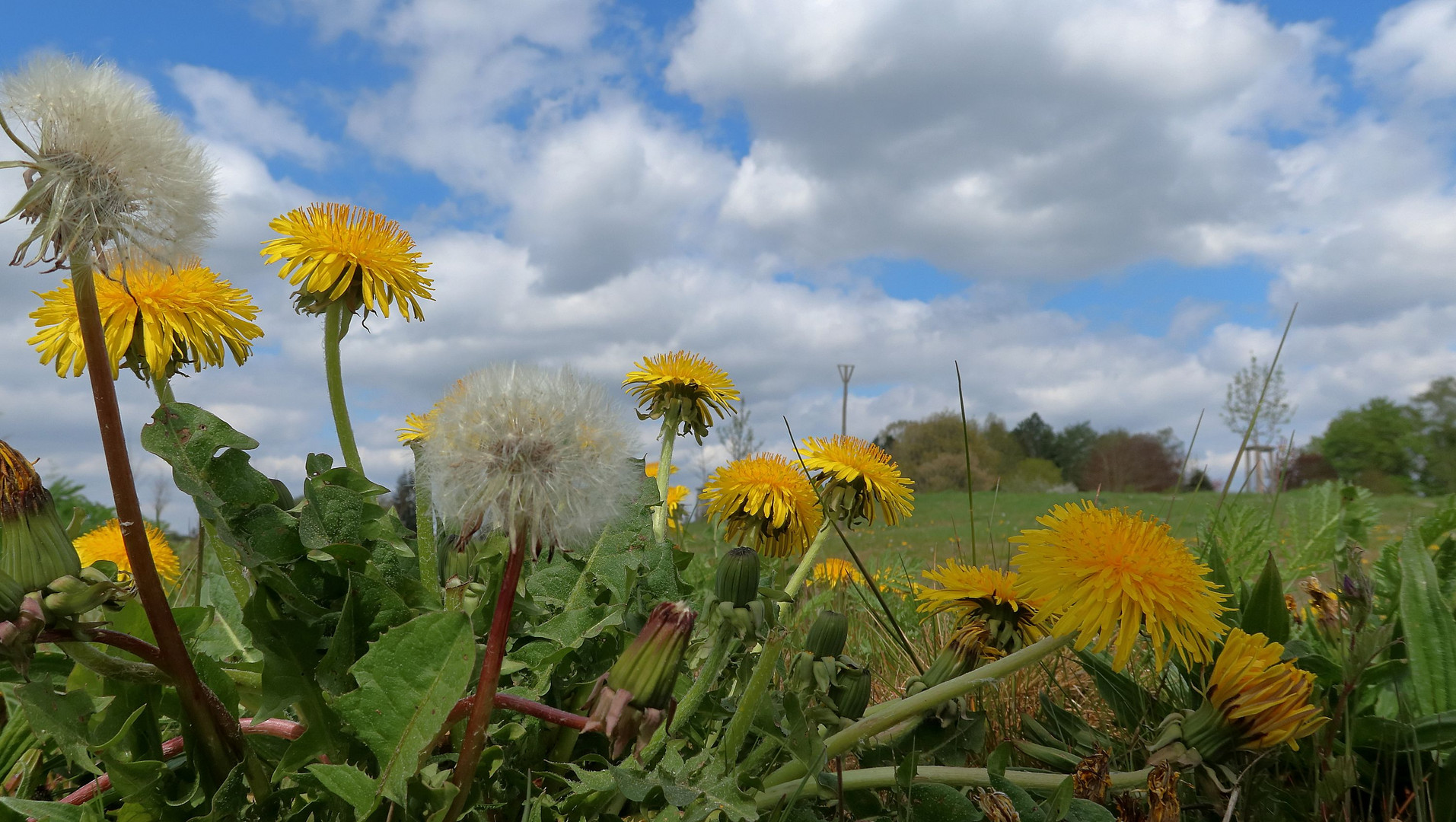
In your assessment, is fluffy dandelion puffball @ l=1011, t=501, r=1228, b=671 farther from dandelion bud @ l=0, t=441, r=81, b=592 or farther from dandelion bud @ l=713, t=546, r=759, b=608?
dandelion bud @ l=0, t=441, r=81, b=592

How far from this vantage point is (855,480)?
2.04 m

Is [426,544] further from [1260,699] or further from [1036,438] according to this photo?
[1036,438]

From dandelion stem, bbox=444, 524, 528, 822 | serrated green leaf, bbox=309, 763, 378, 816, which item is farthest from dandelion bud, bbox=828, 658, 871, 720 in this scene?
serrated green leaf, bbox=309, 763, 378, 816

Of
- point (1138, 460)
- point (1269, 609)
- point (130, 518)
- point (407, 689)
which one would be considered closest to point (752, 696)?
point (407, 689)

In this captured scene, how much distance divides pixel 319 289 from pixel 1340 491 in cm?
320

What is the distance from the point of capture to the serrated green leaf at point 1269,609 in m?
1.76

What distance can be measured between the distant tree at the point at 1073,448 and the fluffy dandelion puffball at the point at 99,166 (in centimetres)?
4445

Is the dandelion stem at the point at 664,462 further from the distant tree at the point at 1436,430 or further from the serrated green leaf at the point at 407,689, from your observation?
the distant tree at the point at 1436,430

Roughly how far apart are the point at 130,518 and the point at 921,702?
3.77 ft

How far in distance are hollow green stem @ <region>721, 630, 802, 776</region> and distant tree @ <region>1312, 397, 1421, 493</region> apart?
38620 millimetres

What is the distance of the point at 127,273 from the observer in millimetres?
1674

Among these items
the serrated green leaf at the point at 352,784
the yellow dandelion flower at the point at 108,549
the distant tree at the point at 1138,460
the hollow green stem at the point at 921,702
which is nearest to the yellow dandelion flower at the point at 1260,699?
the hollow green stem at the point at 921,702

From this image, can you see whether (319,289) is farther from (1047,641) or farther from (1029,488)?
(1029,488)

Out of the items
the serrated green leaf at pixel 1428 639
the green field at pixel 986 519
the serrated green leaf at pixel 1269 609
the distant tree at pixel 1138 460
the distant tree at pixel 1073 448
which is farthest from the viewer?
the distant tree at pixel 1073 448
